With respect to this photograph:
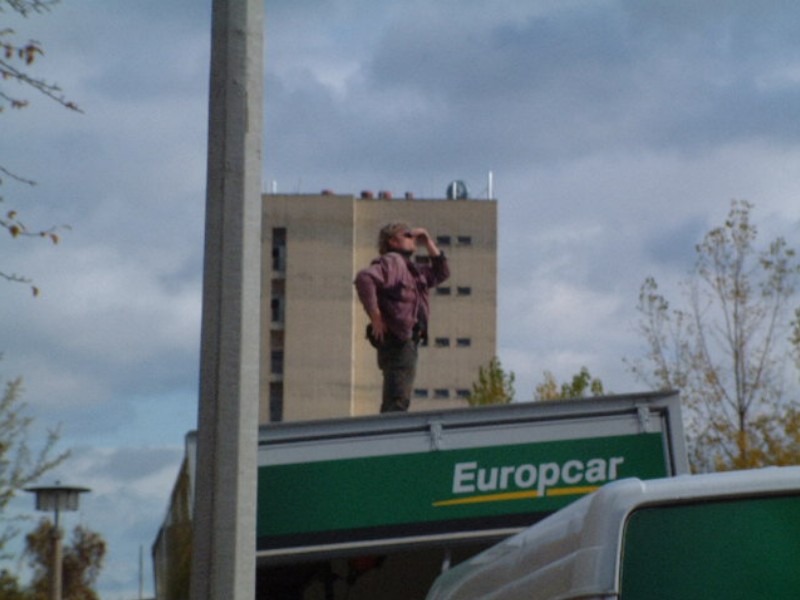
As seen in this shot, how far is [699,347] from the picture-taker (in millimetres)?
29438

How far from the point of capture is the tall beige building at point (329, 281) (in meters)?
91.2

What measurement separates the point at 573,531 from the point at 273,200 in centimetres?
8678

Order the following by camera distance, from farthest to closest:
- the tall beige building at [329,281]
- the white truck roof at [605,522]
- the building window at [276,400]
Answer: the building window at [276,400] < the tall beige building at [329,281] < the white truck roof at [605,522]

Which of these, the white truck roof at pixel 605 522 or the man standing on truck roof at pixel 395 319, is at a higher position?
the man standing on truck roof at pixel 395 319

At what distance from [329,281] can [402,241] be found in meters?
81.6

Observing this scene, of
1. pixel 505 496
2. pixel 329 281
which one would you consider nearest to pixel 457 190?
pixel 329 281

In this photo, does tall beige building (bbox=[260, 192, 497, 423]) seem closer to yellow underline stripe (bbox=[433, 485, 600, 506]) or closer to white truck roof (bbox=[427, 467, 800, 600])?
yellow underline stripe (bbox=[433, 485, 600, 506])

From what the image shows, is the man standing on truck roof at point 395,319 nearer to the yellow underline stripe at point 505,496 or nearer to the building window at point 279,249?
the yellow underline stripe at point 505,496

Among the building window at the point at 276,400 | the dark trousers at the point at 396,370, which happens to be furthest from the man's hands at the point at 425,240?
the building window at the point at 276,400

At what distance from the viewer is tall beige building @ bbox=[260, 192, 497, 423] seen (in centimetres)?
9125

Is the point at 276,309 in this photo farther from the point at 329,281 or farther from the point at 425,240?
the point at 425,240

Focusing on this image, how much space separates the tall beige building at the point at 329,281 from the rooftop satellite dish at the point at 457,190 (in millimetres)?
1719

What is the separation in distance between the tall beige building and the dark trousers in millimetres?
A: 79372

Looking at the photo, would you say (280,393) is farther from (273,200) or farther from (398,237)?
(398,237)
